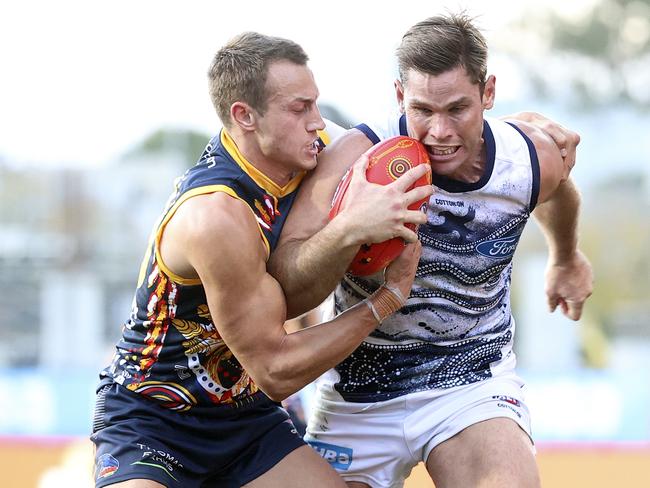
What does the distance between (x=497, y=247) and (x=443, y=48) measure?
0.76 meters

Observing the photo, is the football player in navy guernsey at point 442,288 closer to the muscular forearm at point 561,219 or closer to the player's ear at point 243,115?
the muscular forearm at point 561,219

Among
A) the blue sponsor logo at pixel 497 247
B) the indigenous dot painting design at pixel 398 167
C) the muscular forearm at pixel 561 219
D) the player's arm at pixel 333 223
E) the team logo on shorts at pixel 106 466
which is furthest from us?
the muscular forearm at pixel 561 219

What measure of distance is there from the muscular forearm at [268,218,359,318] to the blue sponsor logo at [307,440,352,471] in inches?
29.7

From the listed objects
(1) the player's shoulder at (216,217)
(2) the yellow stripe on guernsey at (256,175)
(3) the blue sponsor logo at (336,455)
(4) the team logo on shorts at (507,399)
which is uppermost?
(2) the yellow stripe on guernsey at (256,175)

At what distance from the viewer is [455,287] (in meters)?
3.99

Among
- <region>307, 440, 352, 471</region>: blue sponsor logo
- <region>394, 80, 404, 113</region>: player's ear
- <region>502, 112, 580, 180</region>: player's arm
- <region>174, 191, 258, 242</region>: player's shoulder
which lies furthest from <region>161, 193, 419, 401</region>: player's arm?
<region>502, 112, 580, 180</region>: player's arm

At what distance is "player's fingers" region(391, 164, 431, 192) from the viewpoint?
3.51 m

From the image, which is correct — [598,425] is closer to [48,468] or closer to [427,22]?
[48,468]

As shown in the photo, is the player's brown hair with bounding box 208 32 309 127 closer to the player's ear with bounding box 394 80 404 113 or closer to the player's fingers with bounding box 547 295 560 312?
the player's ear with bounding box 394 80 404 113

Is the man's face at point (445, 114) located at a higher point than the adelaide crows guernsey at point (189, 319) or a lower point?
higher

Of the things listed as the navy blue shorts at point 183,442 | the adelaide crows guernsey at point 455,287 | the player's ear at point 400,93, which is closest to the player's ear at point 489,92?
the adelaide crows guernsey at point 455,287

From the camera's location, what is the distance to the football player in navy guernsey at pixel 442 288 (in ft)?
12.1

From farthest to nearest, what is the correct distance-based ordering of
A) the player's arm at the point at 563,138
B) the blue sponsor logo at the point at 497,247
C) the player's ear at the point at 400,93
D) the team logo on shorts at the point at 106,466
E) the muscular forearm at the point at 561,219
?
the muscular forearm at the point at 561,219 → the player's arm at the point at 563,138 → the blue sponsor logo at the point at 497,247 → the player's ear at the point at 400,93 → the team logo on shorts at the point at 106,466

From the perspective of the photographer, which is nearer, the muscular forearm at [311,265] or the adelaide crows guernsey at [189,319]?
the muscular forearm at [311,265]
